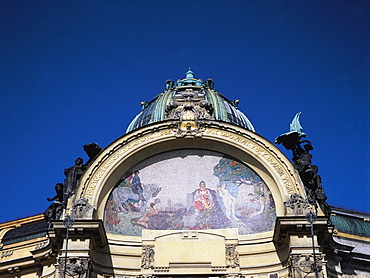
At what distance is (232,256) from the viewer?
728 inches

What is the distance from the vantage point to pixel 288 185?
1886 cm

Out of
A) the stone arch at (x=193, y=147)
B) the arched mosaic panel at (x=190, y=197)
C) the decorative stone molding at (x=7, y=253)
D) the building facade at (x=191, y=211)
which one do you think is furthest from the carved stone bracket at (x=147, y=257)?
the decorative stone molding at (x=7, y=253)

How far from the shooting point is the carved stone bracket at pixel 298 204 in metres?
18.1

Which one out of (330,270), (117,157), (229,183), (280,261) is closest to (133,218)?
(117,157)

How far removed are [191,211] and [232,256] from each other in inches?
78.3

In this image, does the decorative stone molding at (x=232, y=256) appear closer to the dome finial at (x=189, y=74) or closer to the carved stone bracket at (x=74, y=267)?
the carved stone bracket at (x=74, y=267)

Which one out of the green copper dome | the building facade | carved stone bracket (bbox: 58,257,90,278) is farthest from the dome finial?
carved stone bracket (bbox: 58,257,90,278)

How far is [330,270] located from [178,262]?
14.2 ft

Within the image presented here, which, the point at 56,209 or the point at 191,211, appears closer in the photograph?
the point at 56,209

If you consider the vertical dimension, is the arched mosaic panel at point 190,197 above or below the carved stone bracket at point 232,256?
above

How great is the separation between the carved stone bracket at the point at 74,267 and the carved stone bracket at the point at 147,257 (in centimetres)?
173

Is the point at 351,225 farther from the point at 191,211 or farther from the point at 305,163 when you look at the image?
the point at 191,211

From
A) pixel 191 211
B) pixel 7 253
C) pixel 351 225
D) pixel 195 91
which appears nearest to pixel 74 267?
pixel 191 211

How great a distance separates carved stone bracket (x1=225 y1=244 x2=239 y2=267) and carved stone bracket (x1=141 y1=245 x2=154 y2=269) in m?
2.16
